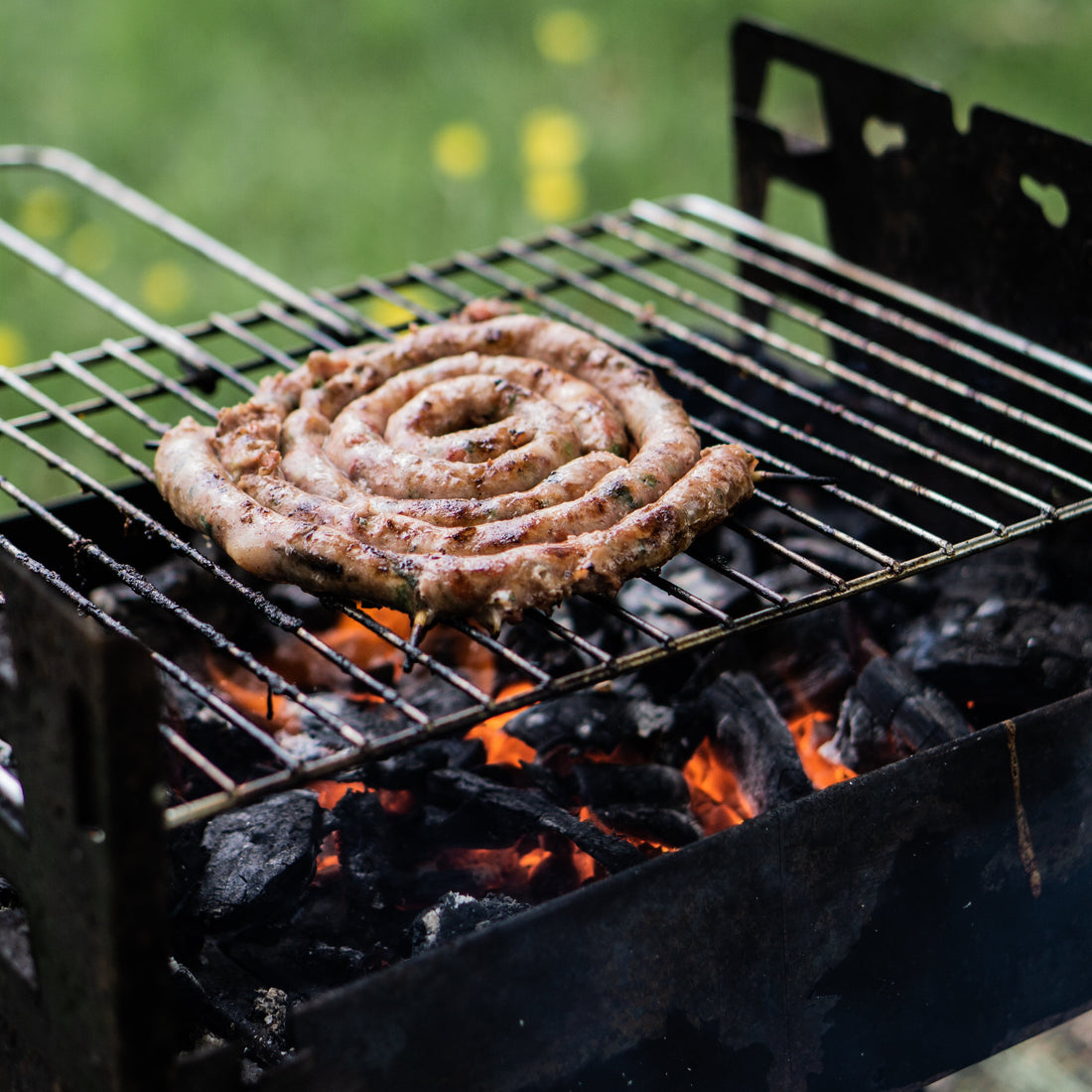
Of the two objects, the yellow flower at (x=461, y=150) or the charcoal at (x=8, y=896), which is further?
the yellow flower at (x=461, y=150)

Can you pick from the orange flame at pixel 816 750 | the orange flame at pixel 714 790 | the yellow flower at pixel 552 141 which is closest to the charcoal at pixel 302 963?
the orange flame at pixel 714 790

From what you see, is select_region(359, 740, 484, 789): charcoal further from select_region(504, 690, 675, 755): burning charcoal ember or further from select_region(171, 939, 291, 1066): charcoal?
select_region(171, 939, 291, 1066): charcoal

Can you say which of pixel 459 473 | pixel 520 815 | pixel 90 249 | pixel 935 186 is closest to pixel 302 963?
pixel 520 815

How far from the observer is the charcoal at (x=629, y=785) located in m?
3.62

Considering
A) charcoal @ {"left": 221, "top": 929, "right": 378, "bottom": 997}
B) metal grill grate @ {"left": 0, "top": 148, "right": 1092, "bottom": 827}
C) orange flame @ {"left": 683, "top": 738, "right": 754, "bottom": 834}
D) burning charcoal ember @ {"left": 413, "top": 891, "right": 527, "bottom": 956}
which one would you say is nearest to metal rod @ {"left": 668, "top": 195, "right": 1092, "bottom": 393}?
metal grill grate @ {"left": 0, "top": 148, "right": 1092, "bottom": 827}

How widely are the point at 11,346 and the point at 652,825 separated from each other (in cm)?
440

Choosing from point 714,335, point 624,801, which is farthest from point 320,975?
point 714,335

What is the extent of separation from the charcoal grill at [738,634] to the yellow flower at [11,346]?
1.96 m

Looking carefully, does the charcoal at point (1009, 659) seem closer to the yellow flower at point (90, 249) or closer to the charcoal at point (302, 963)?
the charcoal at point (302, 963)

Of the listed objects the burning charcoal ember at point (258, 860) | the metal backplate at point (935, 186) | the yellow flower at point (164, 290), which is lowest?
the yellow flower at point (164, 290)

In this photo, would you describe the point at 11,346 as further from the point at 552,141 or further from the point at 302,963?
the point at 302,963

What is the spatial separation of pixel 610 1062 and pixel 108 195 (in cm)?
310

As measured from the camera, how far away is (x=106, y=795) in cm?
213

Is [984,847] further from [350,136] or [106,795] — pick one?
[350,136]
